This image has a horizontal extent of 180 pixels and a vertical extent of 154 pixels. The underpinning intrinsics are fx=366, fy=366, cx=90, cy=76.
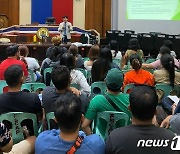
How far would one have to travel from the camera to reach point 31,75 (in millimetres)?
5539

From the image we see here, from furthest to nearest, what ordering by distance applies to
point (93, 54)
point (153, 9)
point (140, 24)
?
point (140, 24) < point (153, 9) < point (93, 54)

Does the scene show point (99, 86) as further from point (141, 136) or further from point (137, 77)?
point (141, 136)

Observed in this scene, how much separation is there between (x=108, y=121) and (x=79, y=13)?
12.9 metres

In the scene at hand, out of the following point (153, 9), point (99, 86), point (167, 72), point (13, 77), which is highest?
point (153, 9)

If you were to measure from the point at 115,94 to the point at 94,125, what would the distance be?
36cm

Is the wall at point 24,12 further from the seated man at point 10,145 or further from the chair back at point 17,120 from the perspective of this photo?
the seated man at point 10,145

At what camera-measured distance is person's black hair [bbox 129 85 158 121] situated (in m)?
2.13

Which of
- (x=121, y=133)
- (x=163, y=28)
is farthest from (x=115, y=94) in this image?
(x=163, y=28)

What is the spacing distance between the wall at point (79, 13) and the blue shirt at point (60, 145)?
1368cm

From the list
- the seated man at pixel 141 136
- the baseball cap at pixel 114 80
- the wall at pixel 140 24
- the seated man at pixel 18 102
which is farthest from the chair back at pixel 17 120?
the wall at pixel 140 24

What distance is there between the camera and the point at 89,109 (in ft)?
10.1

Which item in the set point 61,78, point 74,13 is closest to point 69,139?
point 61,78

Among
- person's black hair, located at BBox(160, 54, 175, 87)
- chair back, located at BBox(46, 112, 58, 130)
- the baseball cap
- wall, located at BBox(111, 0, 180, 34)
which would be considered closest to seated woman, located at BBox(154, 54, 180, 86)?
person's black hair, located at BBox(160, 54, 175, 87)

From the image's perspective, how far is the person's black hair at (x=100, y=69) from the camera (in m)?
4.64
